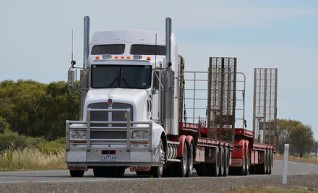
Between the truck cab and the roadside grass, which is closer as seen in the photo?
the roadside grass

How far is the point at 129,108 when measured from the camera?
3042 centimetres

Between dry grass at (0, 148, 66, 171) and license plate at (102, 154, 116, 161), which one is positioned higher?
license plate at (102, 154, 116, 161)

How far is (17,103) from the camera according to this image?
373ft

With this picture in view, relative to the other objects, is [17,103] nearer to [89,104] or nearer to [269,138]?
[269,138]

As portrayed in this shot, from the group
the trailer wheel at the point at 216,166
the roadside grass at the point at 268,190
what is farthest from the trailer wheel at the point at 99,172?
the roadside grass at the point at 268,190

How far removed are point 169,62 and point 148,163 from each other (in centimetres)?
339

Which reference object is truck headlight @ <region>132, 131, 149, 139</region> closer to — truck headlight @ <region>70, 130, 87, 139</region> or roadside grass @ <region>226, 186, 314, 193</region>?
truck headlight @ <region>70, 130, 87, 139</region>

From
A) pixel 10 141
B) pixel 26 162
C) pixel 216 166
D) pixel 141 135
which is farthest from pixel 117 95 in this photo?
→ pixel 10 141

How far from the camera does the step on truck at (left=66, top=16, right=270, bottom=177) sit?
99.1 feet

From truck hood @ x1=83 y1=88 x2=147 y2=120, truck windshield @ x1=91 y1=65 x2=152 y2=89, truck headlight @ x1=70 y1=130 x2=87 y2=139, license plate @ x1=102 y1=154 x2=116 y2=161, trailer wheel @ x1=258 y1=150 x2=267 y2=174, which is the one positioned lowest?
trailer wheel @ x1=258 y1=150 x2=267 y2=174

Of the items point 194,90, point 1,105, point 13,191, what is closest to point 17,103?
point 1,105

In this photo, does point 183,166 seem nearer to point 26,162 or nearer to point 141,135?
point 141,135

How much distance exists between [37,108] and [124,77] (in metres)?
73.5

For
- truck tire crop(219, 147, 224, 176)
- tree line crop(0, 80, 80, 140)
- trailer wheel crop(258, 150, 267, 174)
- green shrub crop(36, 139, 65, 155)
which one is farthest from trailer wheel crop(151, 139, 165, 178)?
tree line crop(0, 80, 80, 140)
